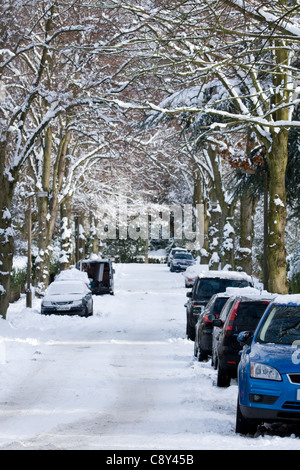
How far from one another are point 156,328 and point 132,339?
3613 millimetres

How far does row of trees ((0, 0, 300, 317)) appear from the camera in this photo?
682 inches

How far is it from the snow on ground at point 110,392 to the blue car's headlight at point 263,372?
26.5 inches

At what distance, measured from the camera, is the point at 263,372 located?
970 centimetres

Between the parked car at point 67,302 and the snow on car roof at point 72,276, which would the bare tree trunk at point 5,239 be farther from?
the snow on car roof at point 72,276

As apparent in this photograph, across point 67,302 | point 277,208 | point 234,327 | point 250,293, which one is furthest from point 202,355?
point 67,302

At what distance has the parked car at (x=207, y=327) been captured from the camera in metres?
17.1

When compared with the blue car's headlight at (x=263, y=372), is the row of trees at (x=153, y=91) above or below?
above

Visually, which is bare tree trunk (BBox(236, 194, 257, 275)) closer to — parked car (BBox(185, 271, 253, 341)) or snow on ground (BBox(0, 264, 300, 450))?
snow on ground (BBox(0, 264, 300, 450))

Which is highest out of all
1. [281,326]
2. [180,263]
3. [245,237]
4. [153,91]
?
[153,91]

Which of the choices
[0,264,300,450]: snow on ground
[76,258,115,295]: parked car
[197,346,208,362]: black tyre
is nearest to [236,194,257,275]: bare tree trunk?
[0,264,300,450]: snow on ground

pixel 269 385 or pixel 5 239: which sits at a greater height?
pixel 5 239

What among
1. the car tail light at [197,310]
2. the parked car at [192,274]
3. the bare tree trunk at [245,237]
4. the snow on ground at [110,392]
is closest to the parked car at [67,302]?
the snow on ground at [110,392]

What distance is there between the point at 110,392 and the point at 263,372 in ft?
14.4

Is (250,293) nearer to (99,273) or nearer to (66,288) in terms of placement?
(66,288)
